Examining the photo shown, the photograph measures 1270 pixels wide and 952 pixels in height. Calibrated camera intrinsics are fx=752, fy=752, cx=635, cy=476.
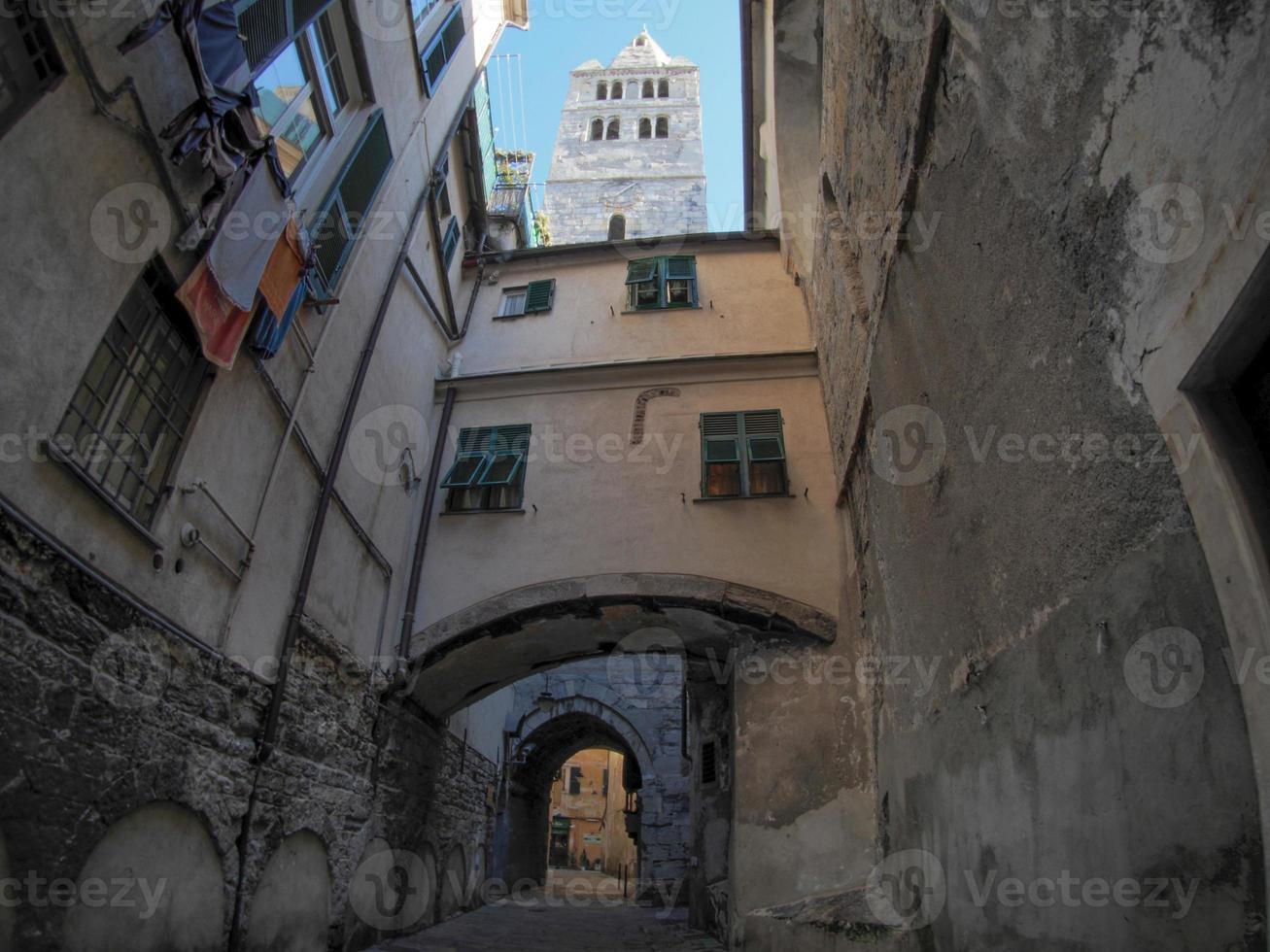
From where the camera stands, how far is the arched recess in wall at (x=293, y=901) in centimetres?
485

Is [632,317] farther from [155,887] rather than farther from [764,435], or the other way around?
[155,887]

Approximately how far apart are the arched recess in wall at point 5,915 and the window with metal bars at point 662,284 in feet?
25.2

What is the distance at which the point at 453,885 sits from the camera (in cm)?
949

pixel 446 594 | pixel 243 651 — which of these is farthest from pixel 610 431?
pixel 243 651

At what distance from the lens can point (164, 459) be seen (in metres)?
4.12

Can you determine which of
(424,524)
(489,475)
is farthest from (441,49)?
(424,524)

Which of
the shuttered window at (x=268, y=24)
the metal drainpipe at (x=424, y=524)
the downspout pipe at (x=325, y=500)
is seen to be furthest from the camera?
the metal drainpipe at (x=424, y=524)

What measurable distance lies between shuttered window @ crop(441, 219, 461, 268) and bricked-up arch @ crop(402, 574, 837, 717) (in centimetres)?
449

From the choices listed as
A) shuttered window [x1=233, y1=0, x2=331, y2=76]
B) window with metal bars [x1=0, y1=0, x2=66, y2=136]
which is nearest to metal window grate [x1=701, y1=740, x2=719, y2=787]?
shuttered window [x1=233, y1=0, x2=331, y2=76]

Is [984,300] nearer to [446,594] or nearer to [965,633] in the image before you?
[965,633]

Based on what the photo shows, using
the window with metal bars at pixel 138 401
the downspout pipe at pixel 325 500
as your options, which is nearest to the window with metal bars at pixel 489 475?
the downspout pipe at pixel 325 500

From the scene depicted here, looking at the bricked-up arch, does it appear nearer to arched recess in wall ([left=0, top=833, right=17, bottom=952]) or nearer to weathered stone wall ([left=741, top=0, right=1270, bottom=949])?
weathered stone wall ([left=741, top=0, right=1270, bottom=949])

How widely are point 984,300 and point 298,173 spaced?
496cm

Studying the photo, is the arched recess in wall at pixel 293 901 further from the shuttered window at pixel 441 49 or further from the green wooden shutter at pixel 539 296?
the shuttered window at pixel 441 49
